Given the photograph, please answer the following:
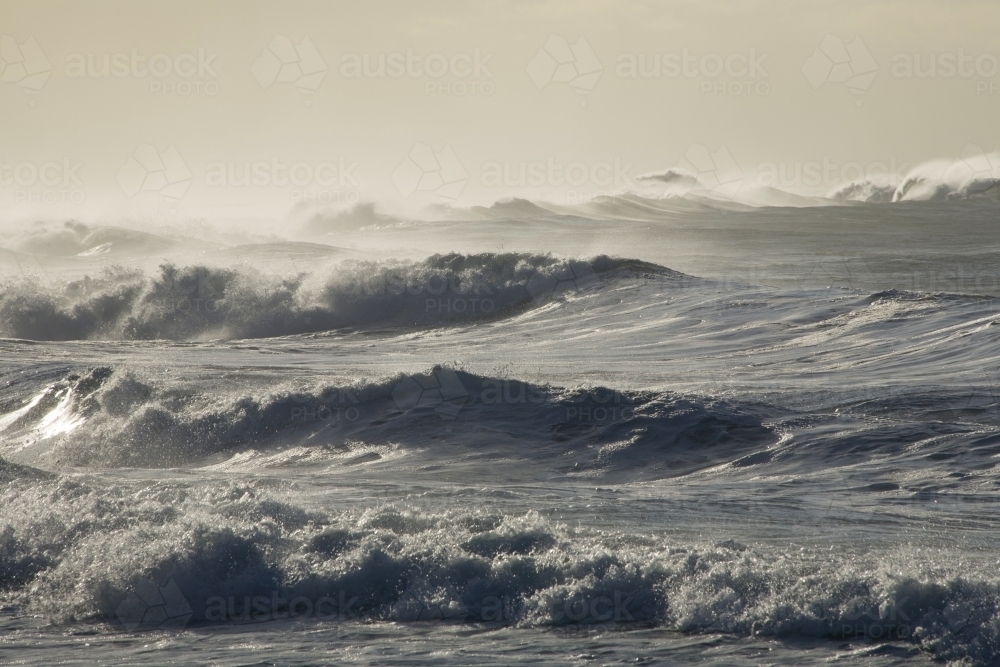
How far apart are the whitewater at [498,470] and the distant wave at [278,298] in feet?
0.21

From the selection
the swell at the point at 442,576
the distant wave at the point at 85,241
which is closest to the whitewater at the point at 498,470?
the swell at the point at 442,576

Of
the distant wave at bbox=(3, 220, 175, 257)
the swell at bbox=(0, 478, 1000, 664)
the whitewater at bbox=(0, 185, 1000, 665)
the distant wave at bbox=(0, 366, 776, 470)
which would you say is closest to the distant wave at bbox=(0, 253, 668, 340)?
the whitewater at bbox=(0, 185, 1000, 665)

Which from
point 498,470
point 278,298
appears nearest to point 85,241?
point 278,298

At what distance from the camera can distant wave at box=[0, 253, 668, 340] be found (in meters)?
18.3

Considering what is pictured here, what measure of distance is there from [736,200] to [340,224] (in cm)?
2496

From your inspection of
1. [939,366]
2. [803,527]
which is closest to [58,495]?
[803,527]

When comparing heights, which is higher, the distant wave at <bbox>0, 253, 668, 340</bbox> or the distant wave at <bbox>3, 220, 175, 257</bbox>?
the distant wave at <bbox>3, 220, 175, 257</bbox>

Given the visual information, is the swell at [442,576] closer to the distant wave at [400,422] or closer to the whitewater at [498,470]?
the whitewater at [498,470]

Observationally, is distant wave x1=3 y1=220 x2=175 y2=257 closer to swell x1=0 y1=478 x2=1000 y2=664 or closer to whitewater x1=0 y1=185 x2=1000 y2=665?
whitewater x1=0 y1=185 x2=1000 y2=665

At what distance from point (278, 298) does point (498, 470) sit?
11.9 metres

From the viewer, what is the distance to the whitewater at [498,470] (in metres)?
4.52

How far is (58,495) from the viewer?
636 cm

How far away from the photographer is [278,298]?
18969 mm

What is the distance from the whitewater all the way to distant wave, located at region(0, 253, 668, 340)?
6cm
